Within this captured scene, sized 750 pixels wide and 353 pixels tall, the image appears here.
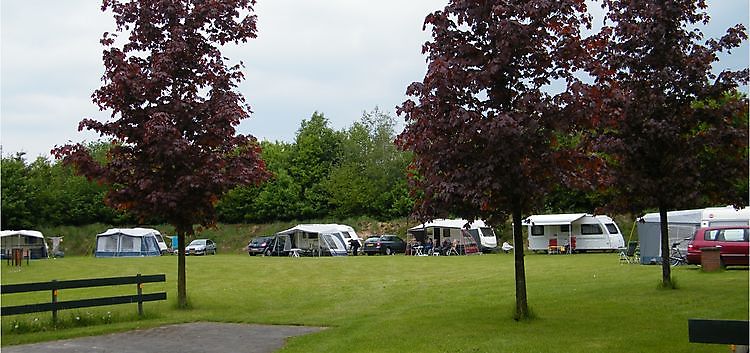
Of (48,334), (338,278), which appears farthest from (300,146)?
(48,334)

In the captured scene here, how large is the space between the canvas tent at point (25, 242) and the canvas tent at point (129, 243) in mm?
3507

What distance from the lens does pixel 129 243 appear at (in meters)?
48.9

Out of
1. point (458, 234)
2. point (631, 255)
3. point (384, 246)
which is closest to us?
point (631, 255)

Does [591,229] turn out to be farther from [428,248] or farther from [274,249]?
[274,249]

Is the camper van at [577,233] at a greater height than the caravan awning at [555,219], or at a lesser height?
lesser

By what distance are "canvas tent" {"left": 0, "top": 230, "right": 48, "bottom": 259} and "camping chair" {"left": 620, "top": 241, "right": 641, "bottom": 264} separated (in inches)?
1339

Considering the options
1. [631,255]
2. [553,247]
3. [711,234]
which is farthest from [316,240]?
[711,234]

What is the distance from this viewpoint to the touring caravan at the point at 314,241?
4547 centimetres

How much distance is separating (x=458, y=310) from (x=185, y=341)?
15.7 ft

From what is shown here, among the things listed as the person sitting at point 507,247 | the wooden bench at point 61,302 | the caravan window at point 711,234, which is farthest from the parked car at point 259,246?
the wooden bench at point 61,302

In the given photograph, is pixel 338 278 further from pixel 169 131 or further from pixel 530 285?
pixel 169 131

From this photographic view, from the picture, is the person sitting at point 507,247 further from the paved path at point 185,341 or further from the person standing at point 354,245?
the paved path at point 185,341

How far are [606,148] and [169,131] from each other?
829cm

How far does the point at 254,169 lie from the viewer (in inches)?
591
